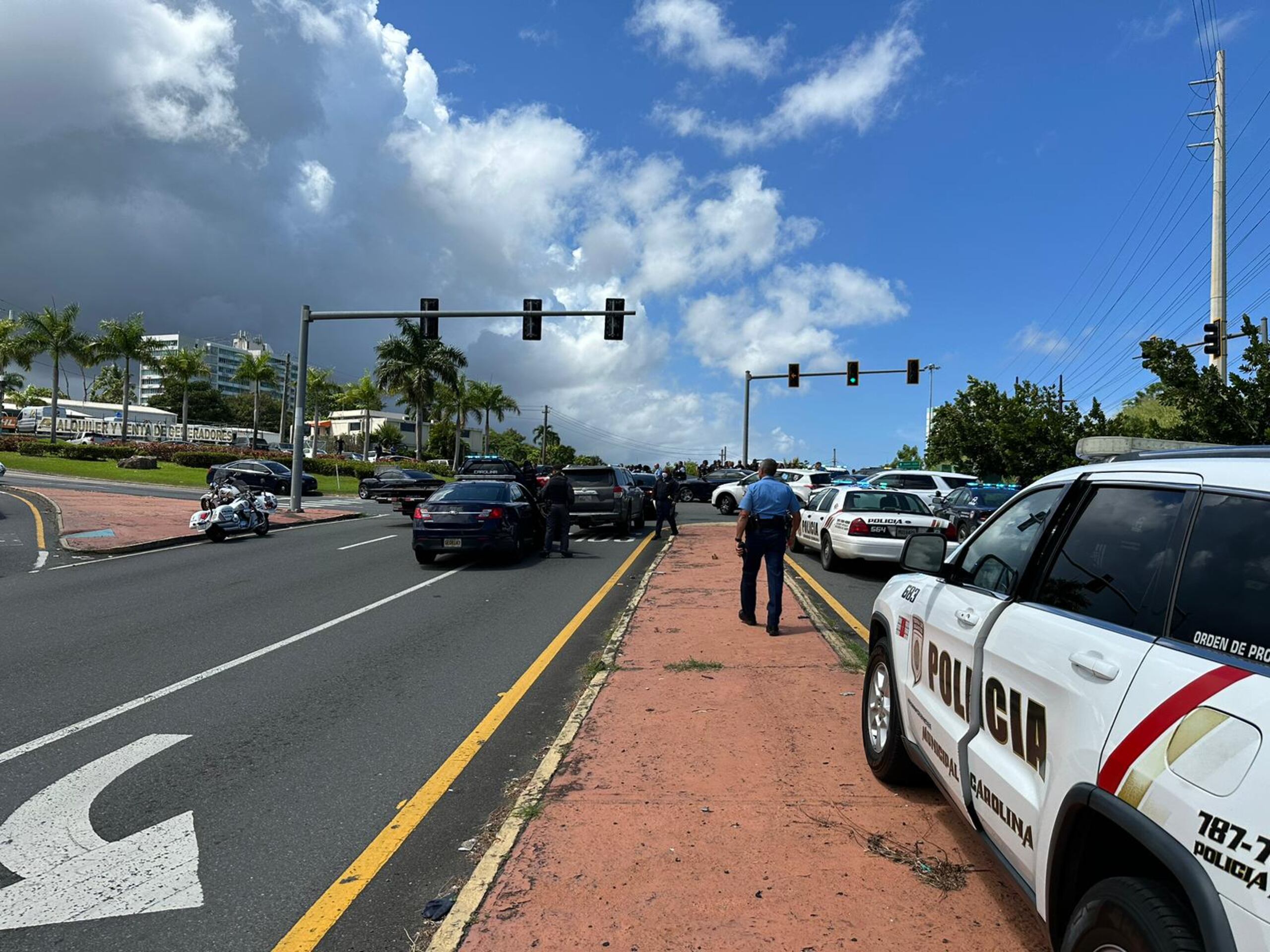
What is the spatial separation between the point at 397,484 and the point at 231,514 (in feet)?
26.7

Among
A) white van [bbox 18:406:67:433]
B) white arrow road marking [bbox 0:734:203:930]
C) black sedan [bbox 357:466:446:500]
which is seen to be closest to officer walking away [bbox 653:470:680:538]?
black sedan [bbox 357:466:446:500]

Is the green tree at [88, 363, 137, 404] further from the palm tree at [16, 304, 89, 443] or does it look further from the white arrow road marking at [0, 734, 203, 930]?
the white arrow road marking at [0, 734, 203, 930]

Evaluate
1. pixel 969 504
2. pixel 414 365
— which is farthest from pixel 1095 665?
pixel 414 365

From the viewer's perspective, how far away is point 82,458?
46062 mm

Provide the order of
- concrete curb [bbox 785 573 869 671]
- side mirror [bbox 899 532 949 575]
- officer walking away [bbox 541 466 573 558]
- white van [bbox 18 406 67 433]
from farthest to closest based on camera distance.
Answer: white van [bbox 18 406 67 433] < officer walking away [bbox 541 466 573 558] < concrete curb [bbox 785 573 869 671] < side mirror [bbox 899 532 949 575]

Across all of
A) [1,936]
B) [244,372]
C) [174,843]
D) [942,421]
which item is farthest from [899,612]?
[244,372]

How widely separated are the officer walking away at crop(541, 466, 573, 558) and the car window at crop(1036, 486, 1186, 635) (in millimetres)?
13196

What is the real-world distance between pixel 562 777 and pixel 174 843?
1903 mm

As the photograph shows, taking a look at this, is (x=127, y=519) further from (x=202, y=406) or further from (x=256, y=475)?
(x=202, y=406)

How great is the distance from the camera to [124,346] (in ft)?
187

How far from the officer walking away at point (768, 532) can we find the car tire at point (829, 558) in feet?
19.3

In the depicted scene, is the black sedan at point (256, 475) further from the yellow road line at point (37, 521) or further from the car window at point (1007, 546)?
the car window at point (1007, 546)

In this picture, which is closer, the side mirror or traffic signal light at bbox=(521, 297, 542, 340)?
the side mirror

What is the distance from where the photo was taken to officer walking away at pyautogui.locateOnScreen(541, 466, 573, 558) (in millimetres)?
15964
